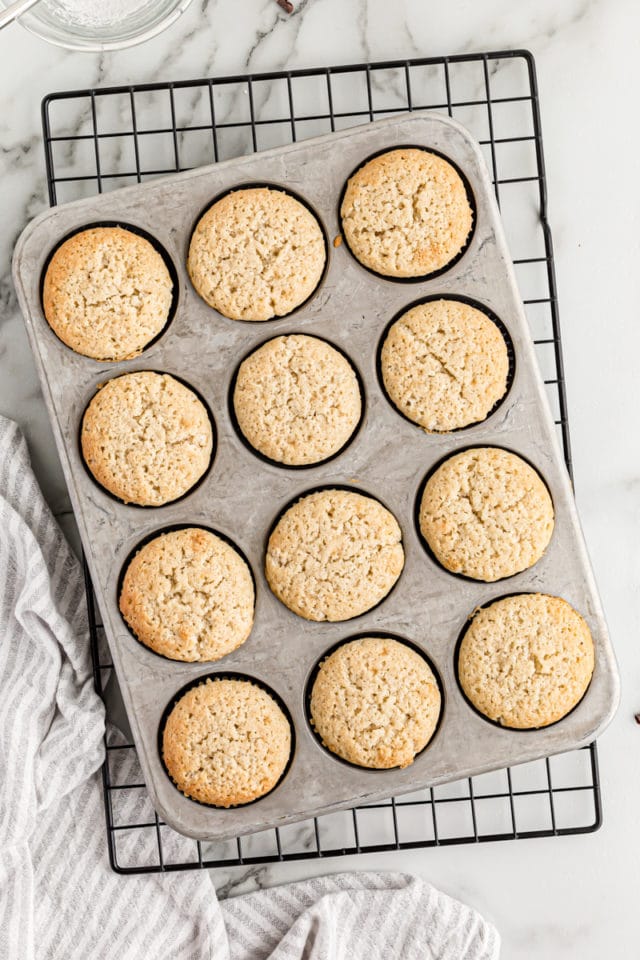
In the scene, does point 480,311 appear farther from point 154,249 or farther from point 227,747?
point 227,747

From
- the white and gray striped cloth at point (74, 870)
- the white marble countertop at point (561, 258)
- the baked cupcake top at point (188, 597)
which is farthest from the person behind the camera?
the white marble countertop at point (561, 258)

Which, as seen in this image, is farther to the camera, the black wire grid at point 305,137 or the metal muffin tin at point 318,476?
the black wire grid at point 305,137

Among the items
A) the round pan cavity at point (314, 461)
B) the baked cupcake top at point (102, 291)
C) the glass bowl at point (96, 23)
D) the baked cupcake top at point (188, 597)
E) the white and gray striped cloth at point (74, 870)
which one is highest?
the glass bowl at point (96, 23)

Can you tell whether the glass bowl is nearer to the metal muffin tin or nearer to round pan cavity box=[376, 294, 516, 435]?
the metal muffin tin

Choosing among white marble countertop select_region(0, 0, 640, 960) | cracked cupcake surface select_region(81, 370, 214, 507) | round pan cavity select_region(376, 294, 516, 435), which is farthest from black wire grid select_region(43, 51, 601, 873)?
cracked cupcake surface select_region(81, 370, 214, 507)

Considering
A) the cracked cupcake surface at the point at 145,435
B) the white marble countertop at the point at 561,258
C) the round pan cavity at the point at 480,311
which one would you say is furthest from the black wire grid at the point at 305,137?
the cracked cupcake surface at the point at 145,435

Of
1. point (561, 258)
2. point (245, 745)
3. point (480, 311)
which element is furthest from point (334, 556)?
point (561, 258)

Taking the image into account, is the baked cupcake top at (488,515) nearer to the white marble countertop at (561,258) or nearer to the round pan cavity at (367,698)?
the round pan cavity at (367,698)

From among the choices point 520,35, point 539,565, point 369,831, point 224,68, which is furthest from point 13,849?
point 520,35
